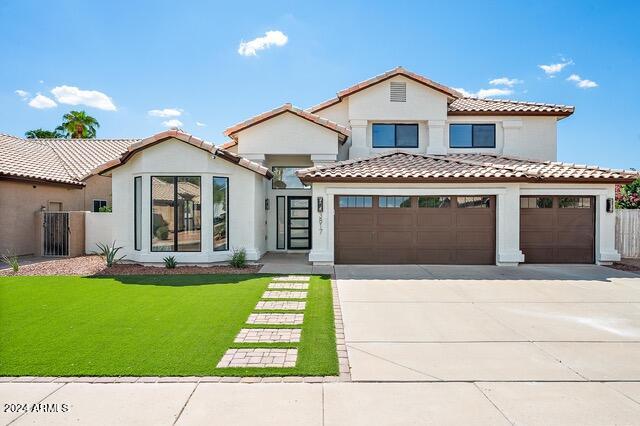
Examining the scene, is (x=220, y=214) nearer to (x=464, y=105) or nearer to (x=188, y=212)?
(x=188, y=212)

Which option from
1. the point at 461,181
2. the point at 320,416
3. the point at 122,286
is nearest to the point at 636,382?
the point at 320,416

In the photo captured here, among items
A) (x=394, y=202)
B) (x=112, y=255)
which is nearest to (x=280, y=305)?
(x=394, y=202)

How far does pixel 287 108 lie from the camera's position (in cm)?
1559

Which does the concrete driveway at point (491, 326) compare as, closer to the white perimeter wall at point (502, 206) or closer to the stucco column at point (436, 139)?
the white perimeter wall at point (502, 206)

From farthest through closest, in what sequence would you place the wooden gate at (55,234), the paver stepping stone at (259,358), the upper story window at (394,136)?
the upper story window at (394,136)
the wooden gate at (55,234)
the paver stepping stone at (259,358)

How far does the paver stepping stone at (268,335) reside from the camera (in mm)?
6094

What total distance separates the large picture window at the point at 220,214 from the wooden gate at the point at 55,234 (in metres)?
7.26

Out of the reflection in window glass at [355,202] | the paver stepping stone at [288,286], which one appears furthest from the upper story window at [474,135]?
the paver stepping stone at [288,286]

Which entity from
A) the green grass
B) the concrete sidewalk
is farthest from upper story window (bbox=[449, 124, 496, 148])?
the concrete sidewalk

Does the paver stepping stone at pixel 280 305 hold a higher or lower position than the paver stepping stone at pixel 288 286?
lower

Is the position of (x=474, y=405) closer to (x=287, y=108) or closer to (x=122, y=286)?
(x=122, y=286)

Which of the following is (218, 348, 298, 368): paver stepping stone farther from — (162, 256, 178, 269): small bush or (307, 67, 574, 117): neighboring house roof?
(307, 67, 574, 117): neighboring house roof

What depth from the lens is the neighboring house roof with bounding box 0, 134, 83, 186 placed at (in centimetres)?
1584

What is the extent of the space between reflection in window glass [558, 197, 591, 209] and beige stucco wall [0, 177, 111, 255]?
2120cm
